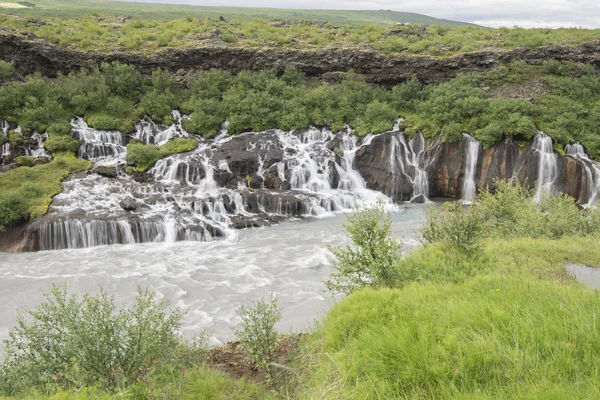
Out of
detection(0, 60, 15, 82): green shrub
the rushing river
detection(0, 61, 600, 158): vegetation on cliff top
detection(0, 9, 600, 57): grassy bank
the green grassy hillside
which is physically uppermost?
the green grassy hillside

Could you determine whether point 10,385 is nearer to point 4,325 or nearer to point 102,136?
point 4,325

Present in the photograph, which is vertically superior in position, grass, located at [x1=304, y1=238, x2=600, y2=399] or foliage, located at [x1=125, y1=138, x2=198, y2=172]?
grass, located at [x1=304, y1=238, x2=600, y2=399]

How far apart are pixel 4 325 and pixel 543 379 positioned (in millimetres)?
15686

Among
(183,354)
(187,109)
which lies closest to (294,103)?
(187,109)

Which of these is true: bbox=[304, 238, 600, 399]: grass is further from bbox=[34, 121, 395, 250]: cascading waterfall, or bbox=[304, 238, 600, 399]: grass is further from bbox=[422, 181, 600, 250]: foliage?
bbox=[34, 121, 395, 250]: cascading waterfall

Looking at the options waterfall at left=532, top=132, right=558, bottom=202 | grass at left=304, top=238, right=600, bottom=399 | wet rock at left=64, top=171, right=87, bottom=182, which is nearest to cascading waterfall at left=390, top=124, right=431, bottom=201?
waterfall at left=532, top=132, right=558, bottom=202

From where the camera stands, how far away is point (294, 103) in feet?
107

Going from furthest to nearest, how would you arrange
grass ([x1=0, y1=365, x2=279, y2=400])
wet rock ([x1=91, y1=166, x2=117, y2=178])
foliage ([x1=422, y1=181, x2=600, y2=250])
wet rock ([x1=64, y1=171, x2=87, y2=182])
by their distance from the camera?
1. wet rock ([x1=91, y1=166, x2=117, y2=178])
2. wet rock ([x1=64, y1=171, x2=87, y2=182])
3. foliage ([x1=422, y1=181, x2=600, y2=250])
4. grass ([x1=0, y1=365, x2=279, y2=400])

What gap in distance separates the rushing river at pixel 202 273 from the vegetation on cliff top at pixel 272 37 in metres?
24.6

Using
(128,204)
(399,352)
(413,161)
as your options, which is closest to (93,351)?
(399,352)

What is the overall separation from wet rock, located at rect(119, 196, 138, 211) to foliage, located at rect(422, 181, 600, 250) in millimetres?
16081

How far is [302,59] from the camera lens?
→ 126ft

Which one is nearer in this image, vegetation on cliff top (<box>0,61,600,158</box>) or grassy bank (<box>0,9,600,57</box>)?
vegetation on cliff top (<box>0,61,600,158</box>)

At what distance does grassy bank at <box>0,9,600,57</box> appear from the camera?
121ft
